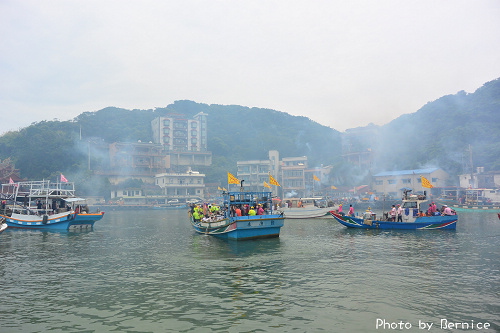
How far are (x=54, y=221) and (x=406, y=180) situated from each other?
236 ft

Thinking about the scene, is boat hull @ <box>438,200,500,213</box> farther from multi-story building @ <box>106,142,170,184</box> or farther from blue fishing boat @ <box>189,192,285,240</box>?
multi-story building @ <box>106,142,170,184</box>

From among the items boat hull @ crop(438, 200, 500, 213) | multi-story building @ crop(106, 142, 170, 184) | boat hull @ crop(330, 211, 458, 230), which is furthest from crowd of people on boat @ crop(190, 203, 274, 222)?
multi-story building @ crop(106, 142, 170, 184)

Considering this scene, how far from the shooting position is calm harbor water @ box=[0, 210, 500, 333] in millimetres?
10617

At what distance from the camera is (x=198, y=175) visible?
4018 inches

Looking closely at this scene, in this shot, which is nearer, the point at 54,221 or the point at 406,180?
the point at 54,221

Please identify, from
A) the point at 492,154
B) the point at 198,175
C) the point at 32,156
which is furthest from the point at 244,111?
the point at 492,154

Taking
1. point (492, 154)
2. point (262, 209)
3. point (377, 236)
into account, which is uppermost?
point (492, 154)

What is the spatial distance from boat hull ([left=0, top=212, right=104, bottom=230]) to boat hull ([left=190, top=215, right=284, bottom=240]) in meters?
17.2

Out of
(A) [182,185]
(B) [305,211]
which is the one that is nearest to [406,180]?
(B) [305,211]

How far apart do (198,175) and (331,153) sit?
51811 mm

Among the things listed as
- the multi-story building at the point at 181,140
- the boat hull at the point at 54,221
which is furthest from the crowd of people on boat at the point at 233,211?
the multi-story building at the point at 181,140

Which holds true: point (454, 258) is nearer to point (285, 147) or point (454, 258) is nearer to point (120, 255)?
point (120, 255)

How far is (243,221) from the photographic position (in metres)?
26.4

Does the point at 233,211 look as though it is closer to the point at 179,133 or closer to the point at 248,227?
the point at 248,227
